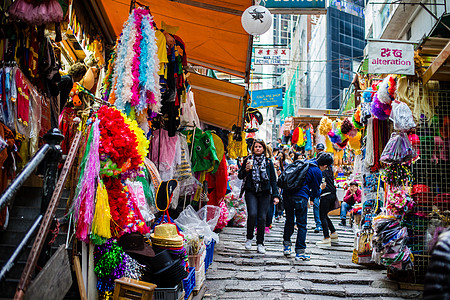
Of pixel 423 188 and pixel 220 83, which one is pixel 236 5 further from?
pixel 423 188

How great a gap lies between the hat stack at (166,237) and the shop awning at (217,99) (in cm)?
447

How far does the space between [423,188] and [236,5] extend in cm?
386

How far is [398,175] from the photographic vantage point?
6.58 m

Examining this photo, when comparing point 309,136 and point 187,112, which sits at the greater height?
point 309,136

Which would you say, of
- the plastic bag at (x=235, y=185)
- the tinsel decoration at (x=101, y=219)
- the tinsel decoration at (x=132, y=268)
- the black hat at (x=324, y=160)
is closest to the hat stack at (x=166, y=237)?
the tinsel decoration at (x=132, y=268)

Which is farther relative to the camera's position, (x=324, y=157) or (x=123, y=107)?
(x=324, y=157)

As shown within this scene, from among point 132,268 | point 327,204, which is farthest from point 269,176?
point 132,268

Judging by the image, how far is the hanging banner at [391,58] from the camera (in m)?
6.07

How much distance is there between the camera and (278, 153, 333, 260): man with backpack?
7.60 metres

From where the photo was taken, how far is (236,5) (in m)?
5.72

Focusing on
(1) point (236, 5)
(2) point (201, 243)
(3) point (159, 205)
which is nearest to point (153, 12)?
(1) point (236, 5)

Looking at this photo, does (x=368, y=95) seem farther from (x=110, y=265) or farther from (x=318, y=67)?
(x=318, y=67)

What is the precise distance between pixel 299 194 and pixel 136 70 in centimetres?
418

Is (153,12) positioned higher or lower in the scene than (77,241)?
higher
